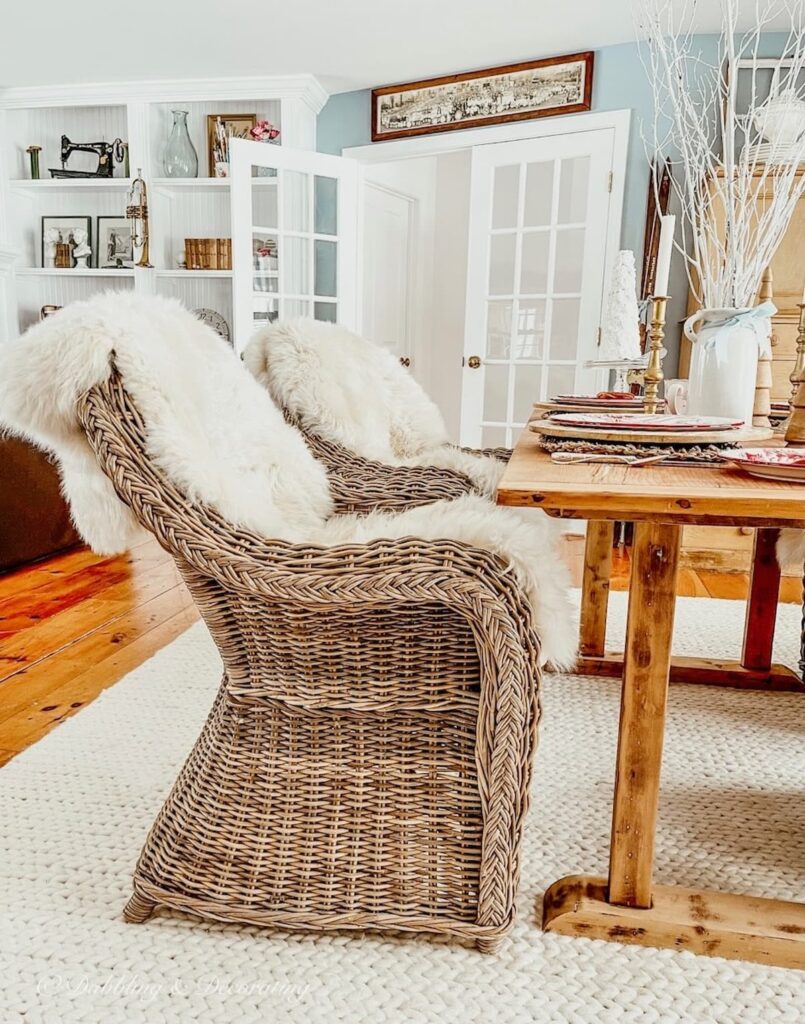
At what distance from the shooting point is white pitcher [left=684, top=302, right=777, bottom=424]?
4.67 ft

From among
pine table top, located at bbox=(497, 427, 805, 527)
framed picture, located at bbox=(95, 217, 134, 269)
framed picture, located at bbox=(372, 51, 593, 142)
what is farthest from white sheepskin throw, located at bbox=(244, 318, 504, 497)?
framed picture, located at bbox=(95, 217, 134, 269)

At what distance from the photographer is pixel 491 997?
1.02 meters

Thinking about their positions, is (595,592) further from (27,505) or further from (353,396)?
(27,505)

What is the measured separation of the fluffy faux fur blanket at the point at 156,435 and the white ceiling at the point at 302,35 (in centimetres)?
296

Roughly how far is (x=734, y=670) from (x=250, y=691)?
1448 millimetres

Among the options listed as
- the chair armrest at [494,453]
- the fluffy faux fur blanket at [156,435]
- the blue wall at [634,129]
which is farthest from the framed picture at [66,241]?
the fluffy faux fur blanket at [156,435]

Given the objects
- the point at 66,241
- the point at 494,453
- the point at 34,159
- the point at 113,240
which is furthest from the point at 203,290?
the point at 494,453

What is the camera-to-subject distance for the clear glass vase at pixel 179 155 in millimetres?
4562

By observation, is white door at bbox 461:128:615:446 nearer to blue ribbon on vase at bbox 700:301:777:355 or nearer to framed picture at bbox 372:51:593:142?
framed picture at bbox 372:51:593:142

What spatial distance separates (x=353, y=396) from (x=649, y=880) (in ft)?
3.94

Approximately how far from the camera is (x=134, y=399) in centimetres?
99

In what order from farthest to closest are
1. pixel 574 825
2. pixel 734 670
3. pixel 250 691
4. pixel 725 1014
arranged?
pixel 734 670
pixel 574 825
pixel 250 691
pixel 725 1014

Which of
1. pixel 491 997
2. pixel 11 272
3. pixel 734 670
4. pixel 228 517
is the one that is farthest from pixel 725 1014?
pixel 11 272

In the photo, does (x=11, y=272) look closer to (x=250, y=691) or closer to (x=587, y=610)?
(x=587, y=610)
